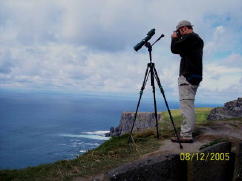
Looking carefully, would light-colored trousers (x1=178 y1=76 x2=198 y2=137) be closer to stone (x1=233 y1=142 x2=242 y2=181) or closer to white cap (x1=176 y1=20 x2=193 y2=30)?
white cap (x1=176 y1=20 x2=193 y2=30)

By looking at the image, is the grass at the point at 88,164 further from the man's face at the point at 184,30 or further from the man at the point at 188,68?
the man's face at the point at 184,30

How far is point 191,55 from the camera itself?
9.05 meters

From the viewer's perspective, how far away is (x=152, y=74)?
30.8 feet

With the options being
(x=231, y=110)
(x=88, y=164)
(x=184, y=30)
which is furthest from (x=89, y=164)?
(x=231, y=110)

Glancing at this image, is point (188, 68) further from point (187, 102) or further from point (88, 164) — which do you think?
point (88, 164)

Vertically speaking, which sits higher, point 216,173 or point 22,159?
point 216,173

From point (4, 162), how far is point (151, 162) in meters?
116

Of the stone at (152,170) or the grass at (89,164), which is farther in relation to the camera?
the grass at (89,164)

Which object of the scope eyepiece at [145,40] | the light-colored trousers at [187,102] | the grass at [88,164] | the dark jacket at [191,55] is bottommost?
the grass at [88,164]

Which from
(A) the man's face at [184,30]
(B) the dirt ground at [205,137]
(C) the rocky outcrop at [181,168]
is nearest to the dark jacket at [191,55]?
(A) the man's face at [184,30]

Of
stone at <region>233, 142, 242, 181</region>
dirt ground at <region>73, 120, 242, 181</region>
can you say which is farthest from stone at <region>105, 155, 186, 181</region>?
dirt ground at <region>73, 120, 242, 181</region>

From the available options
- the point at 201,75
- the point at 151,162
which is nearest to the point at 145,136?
the point at 201,75

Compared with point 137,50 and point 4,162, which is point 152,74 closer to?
point 137,50

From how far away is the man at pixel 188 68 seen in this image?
896cm
